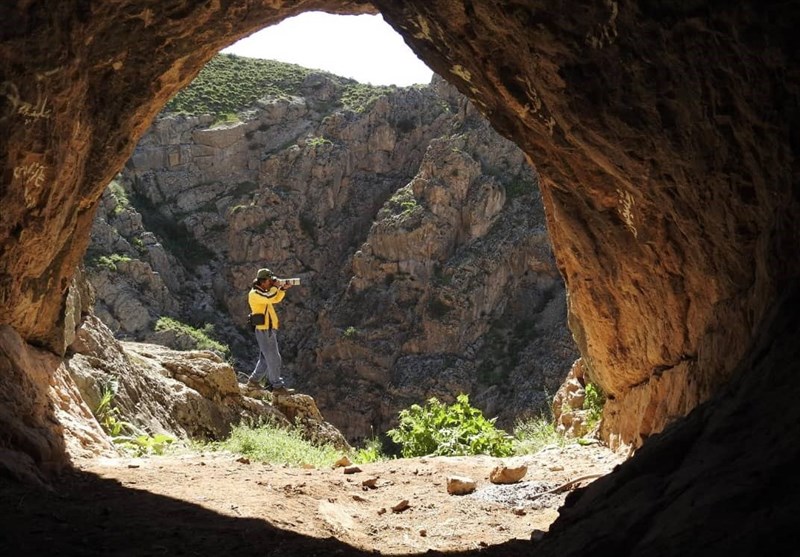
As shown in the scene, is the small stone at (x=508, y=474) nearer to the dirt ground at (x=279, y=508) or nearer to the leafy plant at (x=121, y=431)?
the dirt ground at (x=279, y=508)

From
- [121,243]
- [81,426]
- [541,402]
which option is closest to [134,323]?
[121,243]

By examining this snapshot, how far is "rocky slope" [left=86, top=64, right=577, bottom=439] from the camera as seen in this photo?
1486 inches

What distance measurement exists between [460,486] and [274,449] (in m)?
3.59

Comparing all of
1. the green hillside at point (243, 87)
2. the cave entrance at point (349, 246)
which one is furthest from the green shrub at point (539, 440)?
the green hillside at point (243, 87)

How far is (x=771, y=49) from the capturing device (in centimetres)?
379

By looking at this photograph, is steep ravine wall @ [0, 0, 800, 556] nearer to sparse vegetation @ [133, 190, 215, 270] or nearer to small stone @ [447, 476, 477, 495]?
small stone @ [447, 476, 477, 495]

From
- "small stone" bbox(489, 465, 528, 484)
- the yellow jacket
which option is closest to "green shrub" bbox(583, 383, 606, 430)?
"small stone" bbox(489, 465, 528, 484)

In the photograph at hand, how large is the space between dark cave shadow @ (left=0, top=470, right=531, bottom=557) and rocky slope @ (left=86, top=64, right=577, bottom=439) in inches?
1140

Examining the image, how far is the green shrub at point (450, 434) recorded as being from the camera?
10.5m

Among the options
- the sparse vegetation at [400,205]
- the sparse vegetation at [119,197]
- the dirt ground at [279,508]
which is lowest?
the dirt ground at [279,508]

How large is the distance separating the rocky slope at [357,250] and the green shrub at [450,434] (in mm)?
22915

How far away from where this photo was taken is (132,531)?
4.90 m

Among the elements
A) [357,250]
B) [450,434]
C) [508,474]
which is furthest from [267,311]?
[357,250]

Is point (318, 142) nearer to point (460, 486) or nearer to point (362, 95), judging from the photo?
point (362, 95)
